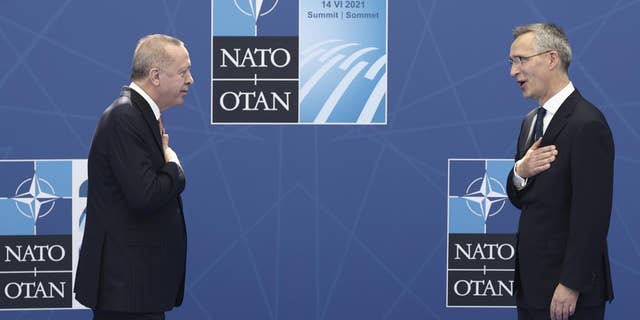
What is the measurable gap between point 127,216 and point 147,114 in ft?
0.98

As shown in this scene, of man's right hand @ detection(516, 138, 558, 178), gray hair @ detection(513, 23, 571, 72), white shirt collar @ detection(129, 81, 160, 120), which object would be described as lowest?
man's right hand @ detection(516, 138, 558, 178)

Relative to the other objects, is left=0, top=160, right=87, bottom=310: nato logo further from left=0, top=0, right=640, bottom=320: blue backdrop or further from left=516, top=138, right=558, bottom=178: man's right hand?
left=516, top=138, right=558, bottom=178: man's right hand

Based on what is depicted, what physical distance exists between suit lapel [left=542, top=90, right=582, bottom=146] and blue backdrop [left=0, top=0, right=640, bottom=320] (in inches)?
46.7

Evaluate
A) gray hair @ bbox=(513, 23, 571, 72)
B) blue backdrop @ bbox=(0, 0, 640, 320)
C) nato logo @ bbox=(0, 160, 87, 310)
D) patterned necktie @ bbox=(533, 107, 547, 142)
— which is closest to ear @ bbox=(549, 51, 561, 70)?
gray hair @ bbox=(513, 23, 571, 72)

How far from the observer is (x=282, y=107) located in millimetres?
3695

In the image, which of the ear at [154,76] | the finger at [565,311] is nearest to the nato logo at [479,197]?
the finger at [565,311]

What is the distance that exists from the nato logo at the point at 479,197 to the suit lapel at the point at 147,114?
160 cm

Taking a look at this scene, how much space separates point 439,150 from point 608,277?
1323mm

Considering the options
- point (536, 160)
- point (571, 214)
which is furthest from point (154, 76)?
point (571, 214)

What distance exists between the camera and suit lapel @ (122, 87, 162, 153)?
2479 millimetres

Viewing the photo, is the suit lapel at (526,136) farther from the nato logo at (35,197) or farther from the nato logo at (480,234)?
the nato logo at (35,197)

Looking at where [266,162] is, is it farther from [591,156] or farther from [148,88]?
[591,156]

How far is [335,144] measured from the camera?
3709mm

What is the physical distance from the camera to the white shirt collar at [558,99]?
8.40 ft
